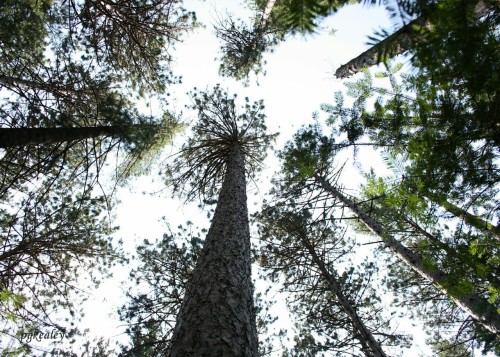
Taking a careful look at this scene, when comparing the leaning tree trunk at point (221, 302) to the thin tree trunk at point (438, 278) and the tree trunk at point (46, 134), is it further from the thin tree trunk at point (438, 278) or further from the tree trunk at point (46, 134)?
the tree trunk at point (46, 134)

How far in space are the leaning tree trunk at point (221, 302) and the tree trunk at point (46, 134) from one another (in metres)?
2.65

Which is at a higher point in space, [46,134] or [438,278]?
[46,134]

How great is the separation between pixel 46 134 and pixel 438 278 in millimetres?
6581

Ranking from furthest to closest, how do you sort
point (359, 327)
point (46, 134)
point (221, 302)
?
point (359, 327) < point (46, 134) < point (221, 302)

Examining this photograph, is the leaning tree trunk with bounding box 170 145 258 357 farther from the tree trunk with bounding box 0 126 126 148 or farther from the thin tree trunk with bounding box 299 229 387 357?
the thin tree trunk with bounding box 299 229 387 357

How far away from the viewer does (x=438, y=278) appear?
4.61 metres

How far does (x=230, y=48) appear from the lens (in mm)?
10688

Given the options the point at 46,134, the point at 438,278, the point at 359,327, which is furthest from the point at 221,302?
the point at 359,327

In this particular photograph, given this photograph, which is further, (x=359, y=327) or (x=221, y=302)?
(x=359, y=327)

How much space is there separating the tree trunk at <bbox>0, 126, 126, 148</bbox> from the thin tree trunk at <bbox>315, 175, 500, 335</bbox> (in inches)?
193

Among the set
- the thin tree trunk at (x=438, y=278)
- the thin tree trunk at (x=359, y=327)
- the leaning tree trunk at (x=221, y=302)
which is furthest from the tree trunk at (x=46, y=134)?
the thin tree trunk at (x=359, y=327)

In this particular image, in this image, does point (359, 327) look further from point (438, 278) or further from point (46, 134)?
point (46, 134)

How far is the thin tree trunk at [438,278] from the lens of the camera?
127 inches

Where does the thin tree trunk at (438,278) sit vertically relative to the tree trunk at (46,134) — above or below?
below
